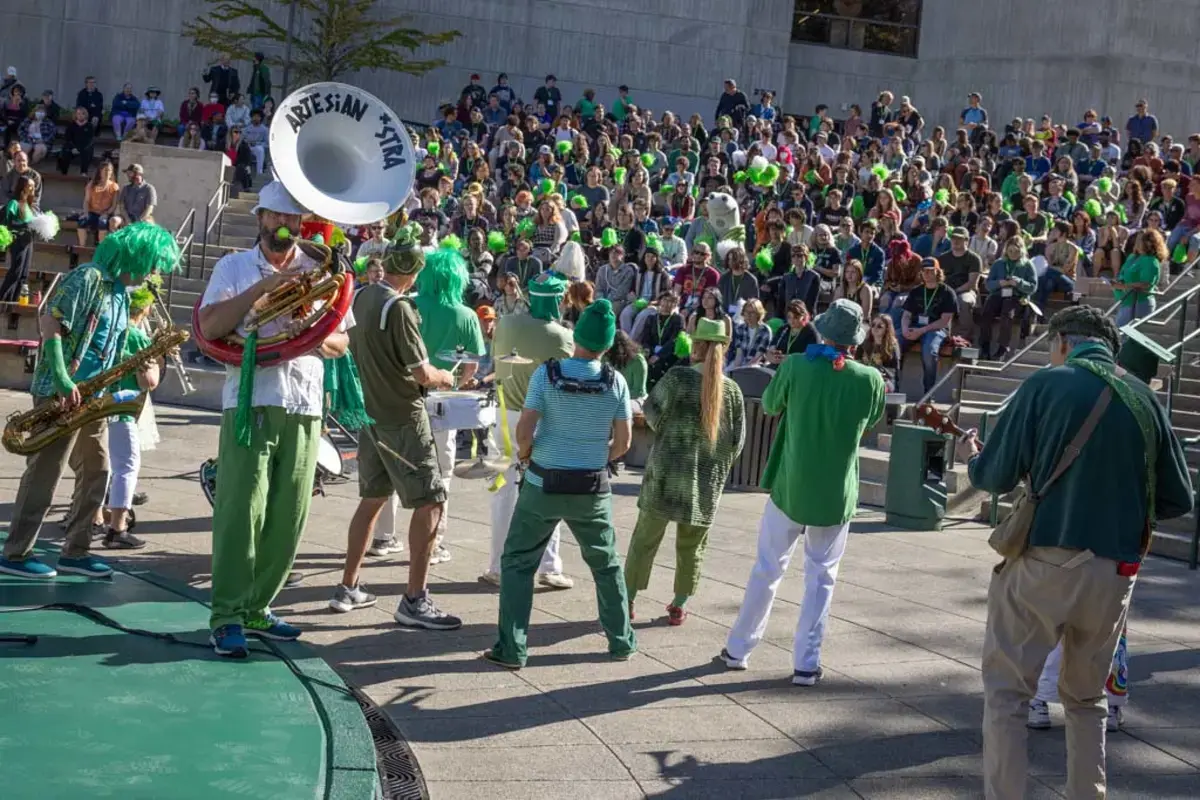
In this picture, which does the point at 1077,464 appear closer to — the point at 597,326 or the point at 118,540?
the point at 597,326

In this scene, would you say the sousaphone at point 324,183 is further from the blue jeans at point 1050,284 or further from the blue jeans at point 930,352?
the blue jeans at point 1050,284

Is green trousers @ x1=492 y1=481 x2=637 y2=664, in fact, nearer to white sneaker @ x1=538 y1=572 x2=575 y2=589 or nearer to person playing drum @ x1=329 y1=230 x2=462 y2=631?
person playing drum @ x1=329 y1=230 x2=462 y2=631

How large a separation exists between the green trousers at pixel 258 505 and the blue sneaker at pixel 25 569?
157 cm

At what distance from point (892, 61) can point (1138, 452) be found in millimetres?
29475

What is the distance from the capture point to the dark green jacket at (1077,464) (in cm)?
502

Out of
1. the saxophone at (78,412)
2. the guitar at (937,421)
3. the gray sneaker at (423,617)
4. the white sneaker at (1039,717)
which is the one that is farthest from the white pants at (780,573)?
the saxophone at (78,412)

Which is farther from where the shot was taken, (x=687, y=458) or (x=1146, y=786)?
(x=687, y=458)

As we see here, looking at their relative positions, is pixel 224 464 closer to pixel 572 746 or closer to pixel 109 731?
pixel 109 731

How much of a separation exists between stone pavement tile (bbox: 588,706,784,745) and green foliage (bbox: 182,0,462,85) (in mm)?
25113

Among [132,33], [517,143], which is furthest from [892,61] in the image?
[132,33]

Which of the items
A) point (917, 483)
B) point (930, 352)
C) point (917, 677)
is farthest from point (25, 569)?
point (930, 352)

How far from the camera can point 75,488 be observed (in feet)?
25.5

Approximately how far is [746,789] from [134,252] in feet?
13.6

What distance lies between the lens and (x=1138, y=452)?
5.10 metres
